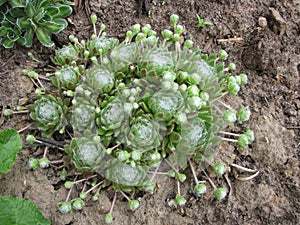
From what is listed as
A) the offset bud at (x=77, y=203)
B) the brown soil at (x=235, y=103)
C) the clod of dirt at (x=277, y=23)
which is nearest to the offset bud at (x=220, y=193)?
the brown soil at (x=235, y=103)

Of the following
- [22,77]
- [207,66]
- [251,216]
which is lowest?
[251,216]

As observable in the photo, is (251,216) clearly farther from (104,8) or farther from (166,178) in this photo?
(104,8)

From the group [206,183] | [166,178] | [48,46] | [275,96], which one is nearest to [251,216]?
[206,183]

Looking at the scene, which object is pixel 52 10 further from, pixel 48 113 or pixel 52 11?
pixel 48 113

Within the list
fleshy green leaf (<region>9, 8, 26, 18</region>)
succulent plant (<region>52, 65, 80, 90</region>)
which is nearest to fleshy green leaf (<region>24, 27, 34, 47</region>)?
fleshy green leaf (<region>9, 8, 26, 18</region>)

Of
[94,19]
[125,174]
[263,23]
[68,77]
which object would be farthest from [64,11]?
[263,23]

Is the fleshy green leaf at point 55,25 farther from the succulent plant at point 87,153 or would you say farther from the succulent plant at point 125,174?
the succulent plant at point 125,174

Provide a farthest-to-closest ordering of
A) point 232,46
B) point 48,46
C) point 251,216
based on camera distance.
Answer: point 232,46
point 48,46
point 251,216
